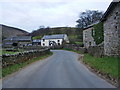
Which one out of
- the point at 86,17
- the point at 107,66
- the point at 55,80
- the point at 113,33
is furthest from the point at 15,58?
the point at 86,17

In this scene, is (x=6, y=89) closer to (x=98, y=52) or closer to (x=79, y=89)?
(x=79, y=89)

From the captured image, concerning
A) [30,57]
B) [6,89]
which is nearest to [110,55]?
[30,57]

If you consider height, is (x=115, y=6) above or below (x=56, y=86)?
above

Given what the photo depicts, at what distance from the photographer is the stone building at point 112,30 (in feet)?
44.2

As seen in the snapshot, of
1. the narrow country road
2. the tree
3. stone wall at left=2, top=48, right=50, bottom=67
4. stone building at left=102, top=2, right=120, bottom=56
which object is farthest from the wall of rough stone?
the tree

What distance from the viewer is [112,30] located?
14.4m

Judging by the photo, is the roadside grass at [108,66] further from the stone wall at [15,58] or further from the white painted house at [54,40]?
the white painted house at [54,40]

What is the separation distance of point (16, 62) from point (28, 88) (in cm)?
746

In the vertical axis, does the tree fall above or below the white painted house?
above

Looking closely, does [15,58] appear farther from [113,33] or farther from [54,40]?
[54,40]

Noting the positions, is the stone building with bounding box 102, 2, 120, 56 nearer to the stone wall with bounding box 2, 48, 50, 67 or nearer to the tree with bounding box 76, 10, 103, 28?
the stone wall with bounding box 2, 48, 50, 67

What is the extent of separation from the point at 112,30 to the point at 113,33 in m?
0.37

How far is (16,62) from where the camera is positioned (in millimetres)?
12953

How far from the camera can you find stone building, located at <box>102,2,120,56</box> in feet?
44.2
